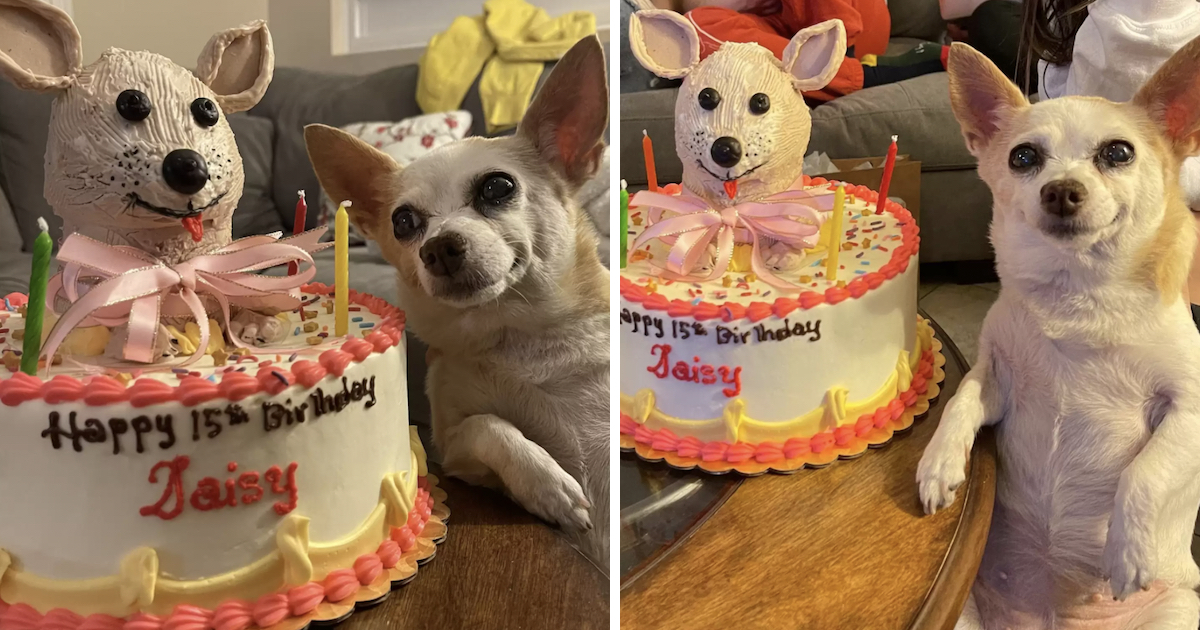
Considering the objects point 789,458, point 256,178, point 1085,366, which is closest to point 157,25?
point 256,178

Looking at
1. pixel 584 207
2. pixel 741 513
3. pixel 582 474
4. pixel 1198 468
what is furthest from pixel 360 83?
pixel 1198 468

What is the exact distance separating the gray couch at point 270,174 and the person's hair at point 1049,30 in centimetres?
63

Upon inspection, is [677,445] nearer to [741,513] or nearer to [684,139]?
[741,513]

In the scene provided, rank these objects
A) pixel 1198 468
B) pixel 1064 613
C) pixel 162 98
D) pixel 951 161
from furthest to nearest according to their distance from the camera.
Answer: pixel 951 161
pixel 1064 613
pixel 1198 468
pixel 162 98

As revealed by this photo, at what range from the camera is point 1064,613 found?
3.23 ft

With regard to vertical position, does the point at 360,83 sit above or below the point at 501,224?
above

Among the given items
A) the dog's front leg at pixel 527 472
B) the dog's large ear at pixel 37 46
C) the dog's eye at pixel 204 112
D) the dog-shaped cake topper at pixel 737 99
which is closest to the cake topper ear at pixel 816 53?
the dog-shaped cake topper at pixel 737 99

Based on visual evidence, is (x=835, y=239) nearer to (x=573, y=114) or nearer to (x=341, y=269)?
(x=573, y=114)

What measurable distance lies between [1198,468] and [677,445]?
2.00 feet

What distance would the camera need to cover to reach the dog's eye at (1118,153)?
796 millimetres

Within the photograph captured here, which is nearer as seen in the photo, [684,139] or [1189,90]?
[1189,90]

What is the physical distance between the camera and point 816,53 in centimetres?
111

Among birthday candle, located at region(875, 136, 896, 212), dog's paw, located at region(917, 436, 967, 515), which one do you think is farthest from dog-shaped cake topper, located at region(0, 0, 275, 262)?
birthday candle, located at region(875, 136, 896, 212)

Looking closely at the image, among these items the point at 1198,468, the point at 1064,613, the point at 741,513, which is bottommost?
the point at 1064,613
